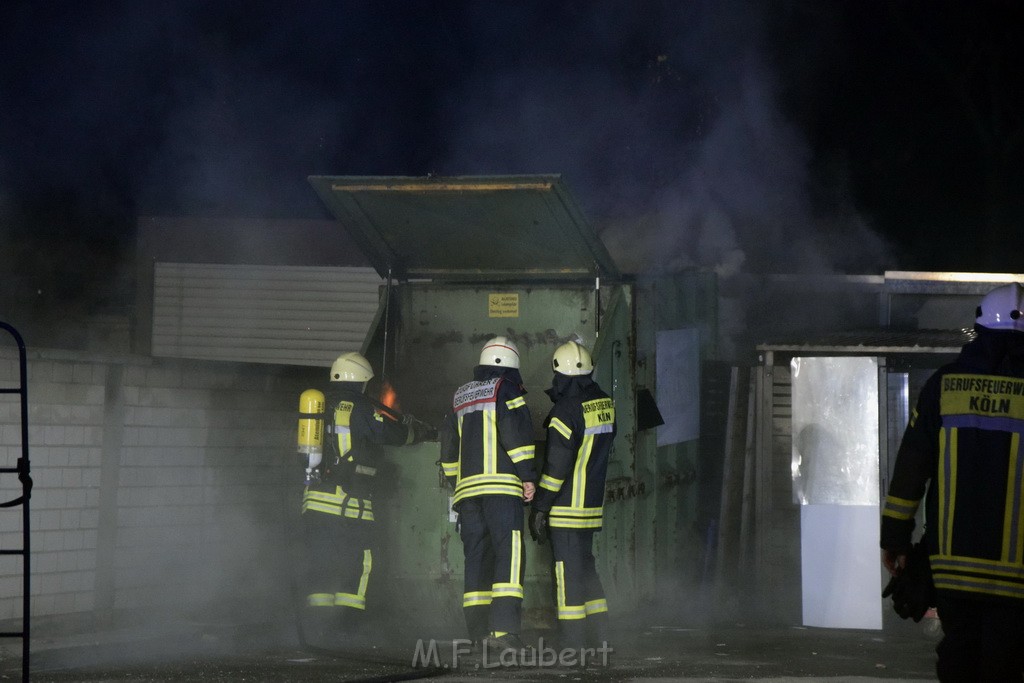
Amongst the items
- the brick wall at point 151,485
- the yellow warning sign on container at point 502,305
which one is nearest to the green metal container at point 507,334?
the yellow warning sign on container at point 502,305

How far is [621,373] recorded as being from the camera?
6.78m

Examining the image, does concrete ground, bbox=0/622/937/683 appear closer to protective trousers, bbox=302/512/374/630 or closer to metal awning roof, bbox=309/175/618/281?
protective trousers, bbox=302/512/374/630

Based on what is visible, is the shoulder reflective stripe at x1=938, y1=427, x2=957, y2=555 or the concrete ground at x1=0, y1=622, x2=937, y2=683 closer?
the shoulder reflective stripe at x1=938, y1=427, x2=957, y2=555

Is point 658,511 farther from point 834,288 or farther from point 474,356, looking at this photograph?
point 834,288

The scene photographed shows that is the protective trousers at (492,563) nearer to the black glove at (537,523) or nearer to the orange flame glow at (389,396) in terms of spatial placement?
the black glove at (537,523)

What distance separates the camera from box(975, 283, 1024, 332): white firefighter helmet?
3682 mm

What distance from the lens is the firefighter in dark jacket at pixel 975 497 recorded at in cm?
348

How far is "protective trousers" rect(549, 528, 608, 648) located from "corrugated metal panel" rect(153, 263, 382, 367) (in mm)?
6915

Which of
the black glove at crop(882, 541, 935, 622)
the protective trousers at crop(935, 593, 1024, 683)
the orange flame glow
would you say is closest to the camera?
the protective trousers at crop(935, 593, 1024, 683)

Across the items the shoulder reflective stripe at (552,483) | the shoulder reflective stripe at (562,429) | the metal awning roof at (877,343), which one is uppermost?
the metal awning roof at (877,343)

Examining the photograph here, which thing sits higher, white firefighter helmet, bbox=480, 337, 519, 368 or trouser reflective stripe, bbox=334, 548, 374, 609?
white firefighter helmet, bbox=480, 337, 519, 368

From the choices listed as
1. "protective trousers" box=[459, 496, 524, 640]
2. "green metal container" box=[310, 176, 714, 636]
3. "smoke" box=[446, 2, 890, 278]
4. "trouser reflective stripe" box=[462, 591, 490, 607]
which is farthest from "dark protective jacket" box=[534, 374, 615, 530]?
"smoke" box=[446, 2, 890, 278]

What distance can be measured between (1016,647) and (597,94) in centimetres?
1025

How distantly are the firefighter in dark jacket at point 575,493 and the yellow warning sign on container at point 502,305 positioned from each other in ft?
4.34
